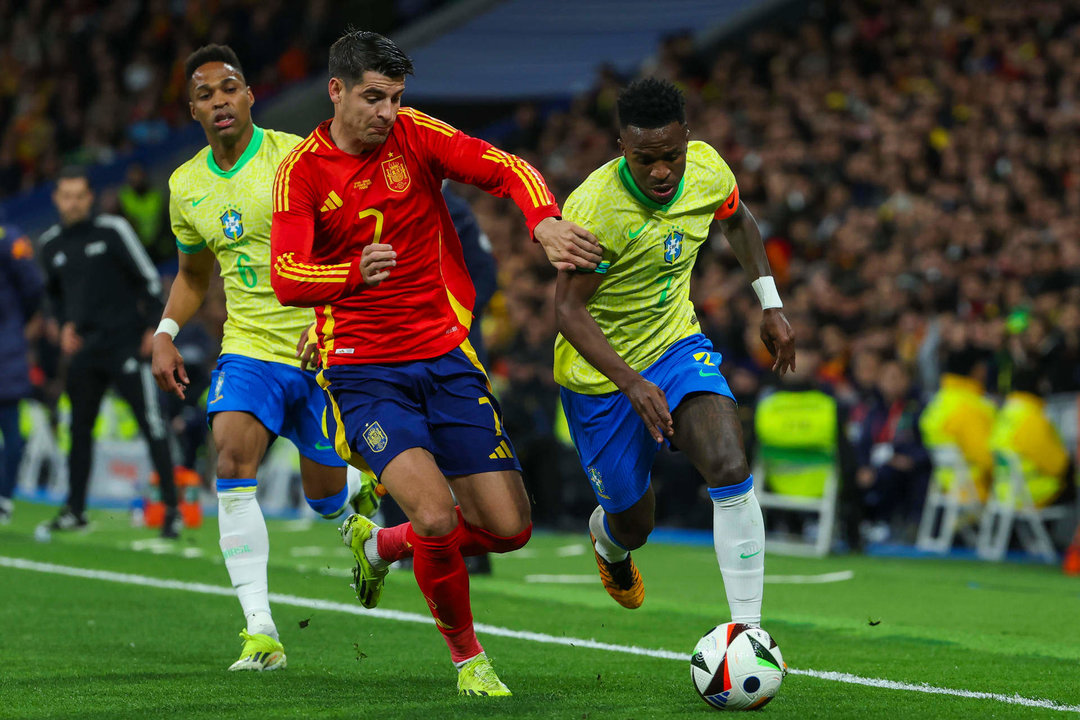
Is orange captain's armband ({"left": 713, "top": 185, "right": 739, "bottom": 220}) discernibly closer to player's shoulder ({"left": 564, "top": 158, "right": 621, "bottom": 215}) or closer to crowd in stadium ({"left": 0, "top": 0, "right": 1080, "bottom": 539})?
player's shoulder ({"left": 564, "top": 158, "right": 621, "bottom": 215})

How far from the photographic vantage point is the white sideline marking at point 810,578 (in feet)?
33.7

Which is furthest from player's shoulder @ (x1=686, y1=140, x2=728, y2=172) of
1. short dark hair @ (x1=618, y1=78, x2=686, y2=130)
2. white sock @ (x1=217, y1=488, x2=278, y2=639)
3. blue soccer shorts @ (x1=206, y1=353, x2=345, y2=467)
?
white sock @ (x1=217, y1=488, x2=278, y2=639)

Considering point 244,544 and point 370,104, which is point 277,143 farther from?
point 244,544

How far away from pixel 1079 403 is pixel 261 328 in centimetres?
765

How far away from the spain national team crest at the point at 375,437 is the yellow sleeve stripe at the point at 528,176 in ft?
3.30

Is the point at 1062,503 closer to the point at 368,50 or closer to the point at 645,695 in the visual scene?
the point at 645,695

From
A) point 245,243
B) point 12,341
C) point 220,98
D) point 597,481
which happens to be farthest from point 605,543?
point 12,341

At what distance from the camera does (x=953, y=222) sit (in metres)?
14.8

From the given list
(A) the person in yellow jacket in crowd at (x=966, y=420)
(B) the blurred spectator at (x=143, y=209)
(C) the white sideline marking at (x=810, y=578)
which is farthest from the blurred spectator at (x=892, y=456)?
(B) the blurred spectator at (x=143, y=209)

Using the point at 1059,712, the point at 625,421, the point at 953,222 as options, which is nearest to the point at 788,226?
the point at 953,222

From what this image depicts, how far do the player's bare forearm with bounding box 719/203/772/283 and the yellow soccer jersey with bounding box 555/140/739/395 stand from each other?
6 cm

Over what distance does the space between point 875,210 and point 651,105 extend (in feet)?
35.9

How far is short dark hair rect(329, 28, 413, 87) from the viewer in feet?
17.7

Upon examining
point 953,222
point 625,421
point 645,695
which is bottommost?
point 645,695
